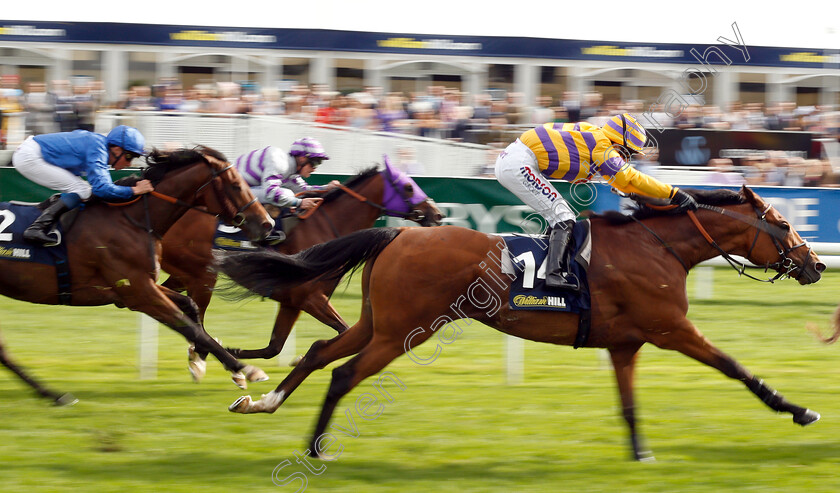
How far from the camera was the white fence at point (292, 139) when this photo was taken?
36.6 ft

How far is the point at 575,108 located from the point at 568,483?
9.40m

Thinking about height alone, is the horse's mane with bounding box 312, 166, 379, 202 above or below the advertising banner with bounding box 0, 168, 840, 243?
above

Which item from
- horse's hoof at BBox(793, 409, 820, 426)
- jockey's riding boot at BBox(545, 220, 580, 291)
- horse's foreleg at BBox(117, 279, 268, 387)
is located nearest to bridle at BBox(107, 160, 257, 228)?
horse's foreleg at BBox(117, 279, 268, 387)

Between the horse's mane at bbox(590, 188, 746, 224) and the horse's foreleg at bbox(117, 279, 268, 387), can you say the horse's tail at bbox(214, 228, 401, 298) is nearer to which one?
the horse's foreleg at bbox(117, 279, 268, 387)

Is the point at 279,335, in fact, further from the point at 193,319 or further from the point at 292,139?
the point at 292,139

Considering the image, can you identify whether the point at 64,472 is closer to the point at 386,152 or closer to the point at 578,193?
the point at 578,193

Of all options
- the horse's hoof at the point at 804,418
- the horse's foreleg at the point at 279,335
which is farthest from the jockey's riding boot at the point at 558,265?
the horse's foreleg at the point at 279,335

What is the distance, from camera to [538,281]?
4.78m

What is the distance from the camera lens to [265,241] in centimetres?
664

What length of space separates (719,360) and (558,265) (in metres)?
0.95

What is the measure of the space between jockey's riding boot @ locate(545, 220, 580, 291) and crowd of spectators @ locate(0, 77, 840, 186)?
22.9 feet

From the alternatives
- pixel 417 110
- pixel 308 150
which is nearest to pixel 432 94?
pixel 417 110

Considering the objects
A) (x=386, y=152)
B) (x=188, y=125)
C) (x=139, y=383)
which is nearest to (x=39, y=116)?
(x=188, y=125)

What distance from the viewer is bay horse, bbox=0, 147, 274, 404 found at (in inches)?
227
